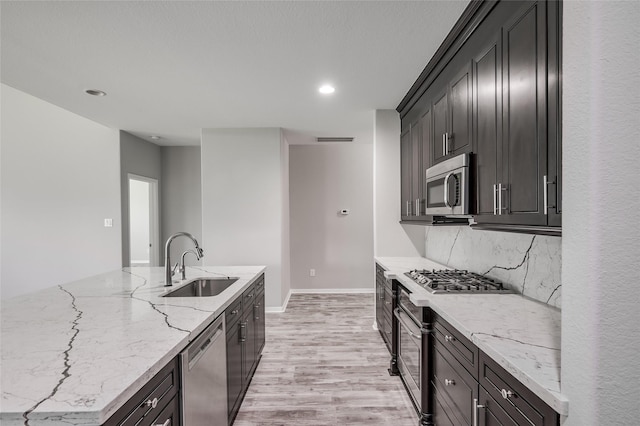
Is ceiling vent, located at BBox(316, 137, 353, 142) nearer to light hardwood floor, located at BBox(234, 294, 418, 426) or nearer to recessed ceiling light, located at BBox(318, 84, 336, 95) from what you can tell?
recessed ceiling light, located at BBox(318, 84, 336, 95)

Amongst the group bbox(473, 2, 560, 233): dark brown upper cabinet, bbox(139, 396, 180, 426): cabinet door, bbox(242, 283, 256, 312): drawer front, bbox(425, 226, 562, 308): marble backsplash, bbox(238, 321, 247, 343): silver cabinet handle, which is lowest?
bbox(238, 321, 247, 343): silver cabinet handle

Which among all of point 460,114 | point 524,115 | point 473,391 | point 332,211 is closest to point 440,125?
point 460,114

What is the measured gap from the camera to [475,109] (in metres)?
2.03

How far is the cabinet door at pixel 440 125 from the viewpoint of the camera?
254cm

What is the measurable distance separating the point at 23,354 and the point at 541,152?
2110 mm

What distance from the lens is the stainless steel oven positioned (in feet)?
7.16

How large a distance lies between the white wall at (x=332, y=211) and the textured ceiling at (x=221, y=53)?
76.4 inches

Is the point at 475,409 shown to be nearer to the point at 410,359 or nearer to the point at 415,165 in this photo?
the point at 410,359

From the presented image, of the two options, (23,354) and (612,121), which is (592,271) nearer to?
(612,121)

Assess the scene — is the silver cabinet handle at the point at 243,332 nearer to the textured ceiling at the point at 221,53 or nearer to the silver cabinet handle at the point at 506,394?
the silver cabinet handle at the point at 506,394

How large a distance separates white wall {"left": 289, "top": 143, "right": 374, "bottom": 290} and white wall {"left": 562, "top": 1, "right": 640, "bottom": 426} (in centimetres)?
520

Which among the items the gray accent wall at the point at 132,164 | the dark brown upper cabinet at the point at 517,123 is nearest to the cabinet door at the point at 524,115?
the dark brown upper cabinet at the point at 517,123

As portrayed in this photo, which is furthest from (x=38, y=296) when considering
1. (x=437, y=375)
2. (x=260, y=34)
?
(x=437, y=375)

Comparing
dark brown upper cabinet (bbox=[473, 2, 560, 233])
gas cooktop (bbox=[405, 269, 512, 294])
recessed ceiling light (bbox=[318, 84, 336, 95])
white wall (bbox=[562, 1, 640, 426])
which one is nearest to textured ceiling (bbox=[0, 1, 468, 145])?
recessed ceiling light (bbox=[318, 84, 336, 95])
